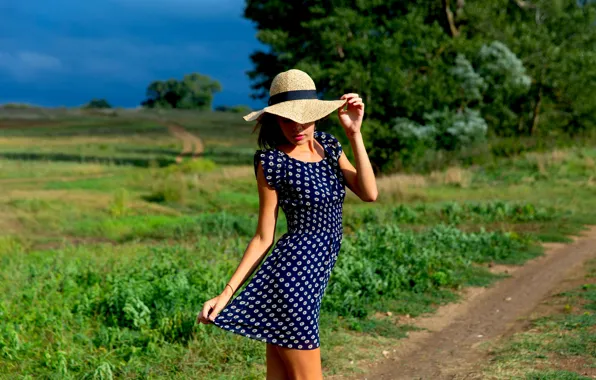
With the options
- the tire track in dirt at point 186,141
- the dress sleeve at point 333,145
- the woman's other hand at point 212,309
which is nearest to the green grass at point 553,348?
the dress sleeve at point 333,145

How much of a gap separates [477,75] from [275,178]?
23.0 meters

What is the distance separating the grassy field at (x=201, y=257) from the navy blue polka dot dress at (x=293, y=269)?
220 centimetres

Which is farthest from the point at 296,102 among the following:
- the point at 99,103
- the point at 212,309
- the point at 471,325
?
the point at 99,103

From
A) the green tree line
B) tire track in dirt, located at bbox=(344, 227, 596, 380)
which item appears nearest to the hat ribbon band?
tire track in dirt, located at bbox=(344, 227, 596, 380)

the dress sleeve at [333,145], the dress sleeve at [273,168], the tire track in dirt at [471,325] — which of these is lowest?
the tire track in dirt at [471,325]

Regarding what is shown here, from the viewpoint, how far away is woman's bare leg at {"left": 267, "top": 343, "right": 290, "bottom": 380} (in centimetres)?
380

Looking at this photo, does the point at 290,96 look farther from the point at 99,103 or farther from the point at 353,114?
the point at 99,103

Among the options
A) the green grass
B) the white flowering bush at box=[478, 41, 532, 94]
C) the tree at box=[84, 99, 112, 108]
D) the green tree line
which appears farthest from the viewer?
the tree at box=[84, 99, 112, 108]

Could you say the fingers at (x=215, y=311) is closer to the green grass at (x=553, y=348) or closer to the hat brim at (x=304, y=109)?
the hat brim at (x=304, y=109)

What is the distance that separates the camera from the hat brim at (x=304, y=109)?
3518mm

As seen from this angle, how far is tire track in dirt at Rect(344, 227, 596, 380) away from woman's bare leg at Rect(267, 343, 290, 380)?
2.26 meters

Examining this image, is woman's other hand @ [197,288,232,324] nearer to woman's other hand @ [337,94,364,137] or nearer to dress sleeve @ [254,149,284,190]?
dress sleeve @ [254,149,284,190]

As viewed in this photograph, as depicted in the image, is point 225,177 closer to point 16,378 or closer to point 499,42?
point 499,42

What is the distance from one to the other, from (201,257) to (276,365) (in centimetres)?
676
